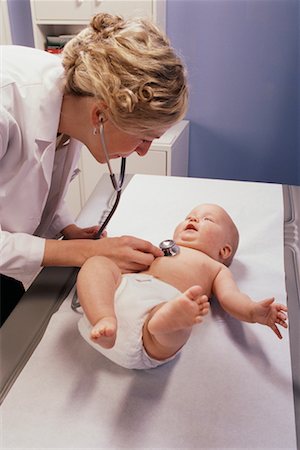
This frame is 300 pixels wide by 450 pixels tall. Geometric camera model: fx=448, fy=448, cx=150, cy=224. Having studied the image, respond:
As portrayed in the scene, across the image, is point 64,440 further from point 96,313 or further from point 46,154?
point 46,154

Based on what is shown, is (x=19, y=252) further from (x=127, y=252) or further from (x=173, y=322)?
(x=173, y=322)

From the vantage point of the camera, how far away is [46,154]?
1.19 metres

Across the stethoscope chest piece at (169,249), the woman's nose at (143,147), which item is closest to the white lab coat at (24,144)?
the woman's nose at (143,147)

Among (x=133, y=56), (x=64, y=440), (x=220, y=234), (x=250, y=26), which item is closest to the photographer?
(x=64, y=440)

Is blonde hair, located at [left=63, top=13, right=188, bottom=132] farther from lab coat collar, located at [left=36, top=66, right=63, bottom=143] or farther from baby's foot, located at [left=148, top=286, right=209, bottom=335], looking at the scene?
baby's foot, located at [left=148, top=286, right=209, bottom=335]

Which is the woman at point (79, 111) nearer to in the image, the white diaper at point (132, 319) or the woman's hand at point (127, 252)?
the woman's hand at point (127, 252)

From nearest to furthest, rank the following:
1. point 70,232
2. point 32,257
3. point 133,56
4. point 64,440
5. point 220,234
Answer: point 64,440, point 133,56, point 32,257, point 220,234, point 70,232

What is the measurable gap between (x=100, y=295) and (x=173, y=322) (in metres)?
0.19

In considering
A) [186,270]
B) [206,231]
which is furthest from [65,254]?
[206,231]

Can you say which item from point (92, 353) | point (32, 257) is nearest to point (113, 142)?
point (32, 257)

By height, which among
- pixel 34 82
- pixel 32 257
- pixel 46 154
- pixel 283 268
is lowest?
pixel 283 268

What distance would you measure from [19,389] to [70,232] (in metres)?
0.62

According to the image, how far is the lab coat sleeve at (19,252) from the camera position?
1.13m

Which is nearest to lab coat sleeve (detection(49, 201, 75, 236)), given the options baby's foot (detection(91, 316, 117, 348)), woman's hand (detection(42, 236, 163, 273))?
woman's hand (detection(42, 236, 163, 273))
